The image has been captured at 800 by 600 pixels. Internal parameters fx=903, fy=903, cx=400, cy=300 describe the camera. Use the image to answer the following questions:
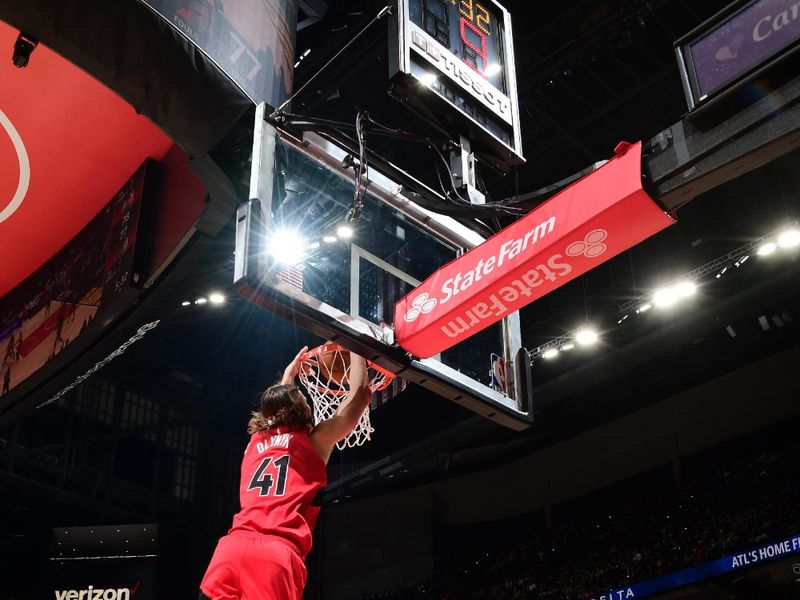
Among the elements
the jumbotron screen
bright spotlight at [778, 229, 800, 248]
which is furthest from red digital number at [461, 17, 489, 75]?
bright spotlight at [778, 229, 800, 248]

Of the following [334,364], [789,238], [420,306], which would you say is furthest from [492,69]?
[789,238]

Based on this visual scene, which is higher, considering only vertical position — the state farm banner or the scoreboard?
the scoreboard

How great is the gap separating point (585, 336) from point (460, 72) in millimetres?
9938

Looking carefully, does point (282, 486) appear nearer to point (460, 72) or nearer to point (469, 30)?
point (460, 72)

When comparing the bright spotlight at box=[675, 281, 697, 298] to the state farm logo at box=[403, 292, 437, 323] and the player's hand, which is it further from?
the state farm logo at box=[403, 292, 437, 323]

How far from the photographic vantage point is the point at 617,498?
58.9 ft

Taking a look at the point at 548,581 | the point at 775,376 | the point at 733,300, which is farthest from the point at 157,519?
the point at 775,376

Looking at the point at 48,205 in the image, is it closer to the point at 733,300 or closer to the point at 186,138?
the point at 186,138

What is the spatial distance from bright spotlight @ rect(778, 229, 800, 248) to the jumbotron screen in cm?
820

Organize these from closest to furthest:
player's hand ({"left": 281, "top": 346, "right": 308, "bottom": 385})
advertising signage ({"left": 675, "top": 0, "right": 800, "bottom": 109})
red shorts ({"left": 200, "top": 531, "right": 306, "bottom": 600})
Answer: advertising signage ({"left": 675, "top": 0, "right": 800, "bottom": 109}) < red shorts ({"left": 200, "top": 531, "right": 306, "bottom": 600}) < player's hand ({"left": 281, "top": 346, "right": 308, "bottom": 385})

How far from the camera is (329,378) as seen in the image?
16.9 feet

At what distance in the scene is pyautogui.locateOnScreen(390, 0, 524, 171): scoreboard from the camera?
462 cm

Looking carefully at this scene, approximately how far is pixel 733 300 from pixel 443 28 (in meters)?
10.5

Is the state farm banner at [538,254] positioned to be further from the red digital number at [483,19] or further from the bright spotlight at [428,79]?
Answer: the red digital number at [483,19]
